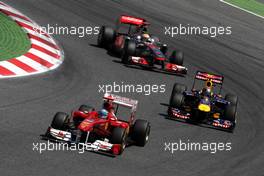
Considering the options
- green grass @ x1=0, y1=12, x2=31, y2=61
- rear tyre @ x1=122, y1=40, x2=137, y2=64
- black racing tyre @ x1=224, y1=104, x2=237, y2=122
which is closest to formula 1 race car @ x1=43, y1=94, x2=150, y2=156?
black racing tyre @ x1=224, y1=104, x2=237, y2=122

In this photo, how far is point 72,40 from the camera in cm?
3081

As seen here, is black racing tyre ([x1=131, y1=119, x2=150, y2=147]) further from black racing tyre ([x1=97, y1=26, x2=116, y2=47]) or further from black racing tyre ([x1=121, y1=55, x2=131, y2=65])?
black racing tyre ([x1=97, y1=26, x2=116, y2=47])

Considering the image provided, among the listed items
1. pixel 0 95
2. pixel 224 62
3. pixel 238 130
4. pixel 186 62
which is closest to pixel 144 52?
Result: pixel 186 62

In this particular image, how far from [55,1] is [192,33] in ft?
22.1

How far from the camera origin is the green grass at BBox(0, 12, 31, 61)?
25.8 metres

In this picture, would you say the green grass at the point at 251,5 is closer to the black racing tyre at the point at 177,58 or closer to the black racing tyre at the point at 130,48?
the black racing tyre at the point at 177,58

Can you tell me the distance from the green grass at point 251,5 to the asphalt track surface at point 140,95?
1459 mm

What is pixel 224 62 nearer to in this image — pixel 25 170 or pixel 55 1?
pixel 55 1

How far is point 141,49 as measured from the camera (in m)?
29.2

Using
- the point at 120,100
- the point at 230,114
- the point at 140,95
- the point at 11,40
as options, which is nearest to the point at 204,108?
the point at 230,114

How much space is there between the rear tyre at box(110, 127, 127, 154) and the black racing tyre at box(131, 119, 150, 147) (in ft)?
2.61

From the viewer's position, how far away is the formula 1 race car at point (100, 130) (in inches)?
722

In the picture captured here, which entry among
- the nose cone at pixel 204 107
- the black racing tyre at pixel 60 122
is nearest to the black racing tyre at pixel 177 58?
the nose cone at pixel 204 107

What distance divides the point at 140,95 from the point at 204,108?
298 centimetres
